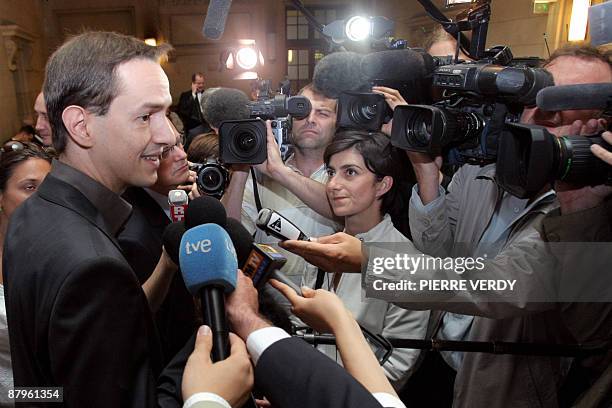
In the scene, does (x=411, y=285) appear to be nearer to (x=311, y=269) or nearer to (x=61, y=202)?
(x=311, y=269)

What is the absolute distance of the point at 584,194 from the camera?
3.35ft

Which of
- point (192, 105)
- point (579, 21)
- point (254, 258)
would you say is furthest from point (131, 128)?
point (192, 105)

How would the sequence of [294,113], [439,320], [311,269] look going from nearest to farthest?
1. [439,320]
2. [311,269]
3. [294,113]

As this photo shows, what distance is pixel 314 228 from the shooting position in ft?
6.12

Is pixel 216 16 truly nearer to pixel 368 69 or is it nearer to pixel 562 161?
pixel 368 69

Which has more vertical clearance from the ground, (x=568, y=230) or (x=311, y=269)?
(x=568, y=230)

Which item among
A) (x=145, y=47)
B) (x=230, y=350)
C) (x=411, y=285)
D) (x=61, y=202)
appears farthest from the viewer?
(x=411, y=285)

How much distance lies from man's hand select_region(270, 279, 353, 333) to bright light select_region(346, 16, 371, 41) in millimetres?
1043

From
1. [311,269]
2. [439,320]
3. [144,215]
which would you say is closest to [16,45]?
[144,215]

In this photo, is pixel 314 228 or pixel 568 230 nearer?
pixel 568 230

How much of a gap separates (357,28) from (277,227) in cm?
82

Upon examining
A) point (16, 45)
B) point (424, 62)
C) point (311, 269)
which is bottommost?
point (311, 269)

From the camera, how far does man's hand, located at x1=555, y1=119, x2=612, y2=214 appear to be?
3.32 ft

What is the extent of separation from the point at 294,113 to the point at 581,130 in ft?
3.16
